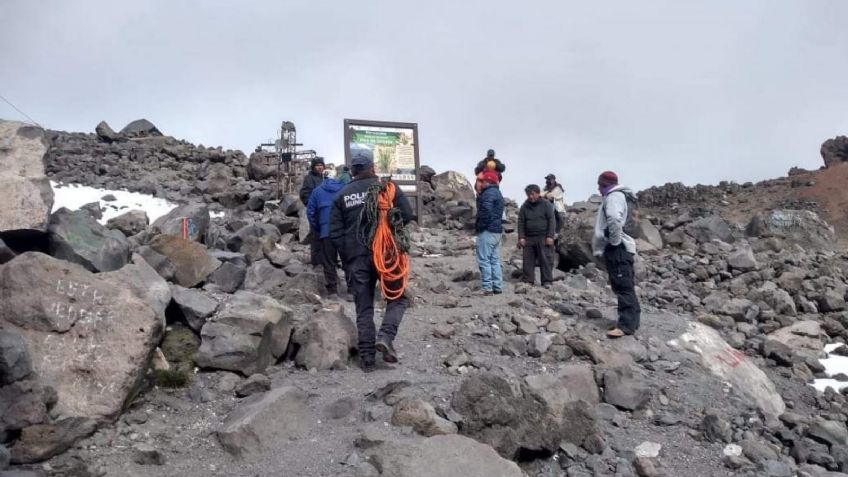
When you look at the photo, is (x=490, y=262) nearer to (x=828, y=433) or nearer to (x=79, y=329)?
(x=828, y=433)

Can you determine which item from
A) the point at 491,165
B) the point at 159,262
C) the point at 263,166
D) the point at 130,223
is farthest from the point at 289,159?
the point at 159,262

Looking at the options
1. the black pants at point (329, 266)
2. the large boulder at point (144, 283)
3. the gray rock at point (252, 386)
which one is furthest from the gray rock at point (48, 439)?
the black pants at point (329, 266)

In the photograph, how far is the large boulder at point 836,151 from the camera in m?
39.7

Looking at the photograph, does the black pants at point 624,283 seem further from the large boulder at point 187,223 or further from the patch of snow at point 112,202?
the patch of snow at point 112,202

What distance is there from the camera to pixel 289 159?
1962cm

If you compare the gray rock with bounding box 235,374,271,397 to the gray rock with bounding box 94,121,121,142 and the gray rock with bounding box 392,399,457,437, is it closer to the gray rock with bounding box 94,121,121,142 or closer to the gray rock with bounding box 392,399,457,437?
the gray rock with bounding box 392,399,457,437

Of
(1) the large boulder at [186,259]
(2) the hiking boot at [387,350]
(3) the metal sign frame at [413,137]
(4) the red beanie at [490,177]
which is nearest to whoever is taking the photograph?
(2) the hiking boot at [387,350]

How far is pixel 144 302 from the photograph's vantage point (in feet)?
18.2

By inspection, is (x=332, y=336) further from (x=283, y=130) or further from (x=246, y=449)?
(x=283, y=130)

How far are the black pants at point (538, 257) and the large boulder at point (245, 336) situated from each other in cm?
501

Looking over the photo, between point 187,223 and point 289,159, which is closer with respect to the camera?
point 187,223

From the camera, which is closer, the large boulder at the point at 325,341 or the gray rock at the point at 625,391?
the gray rock at the point at 625,391

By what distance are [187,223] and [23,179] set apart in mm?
5005

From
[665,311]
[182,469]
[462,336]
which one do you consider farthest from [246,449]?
[665,311]
